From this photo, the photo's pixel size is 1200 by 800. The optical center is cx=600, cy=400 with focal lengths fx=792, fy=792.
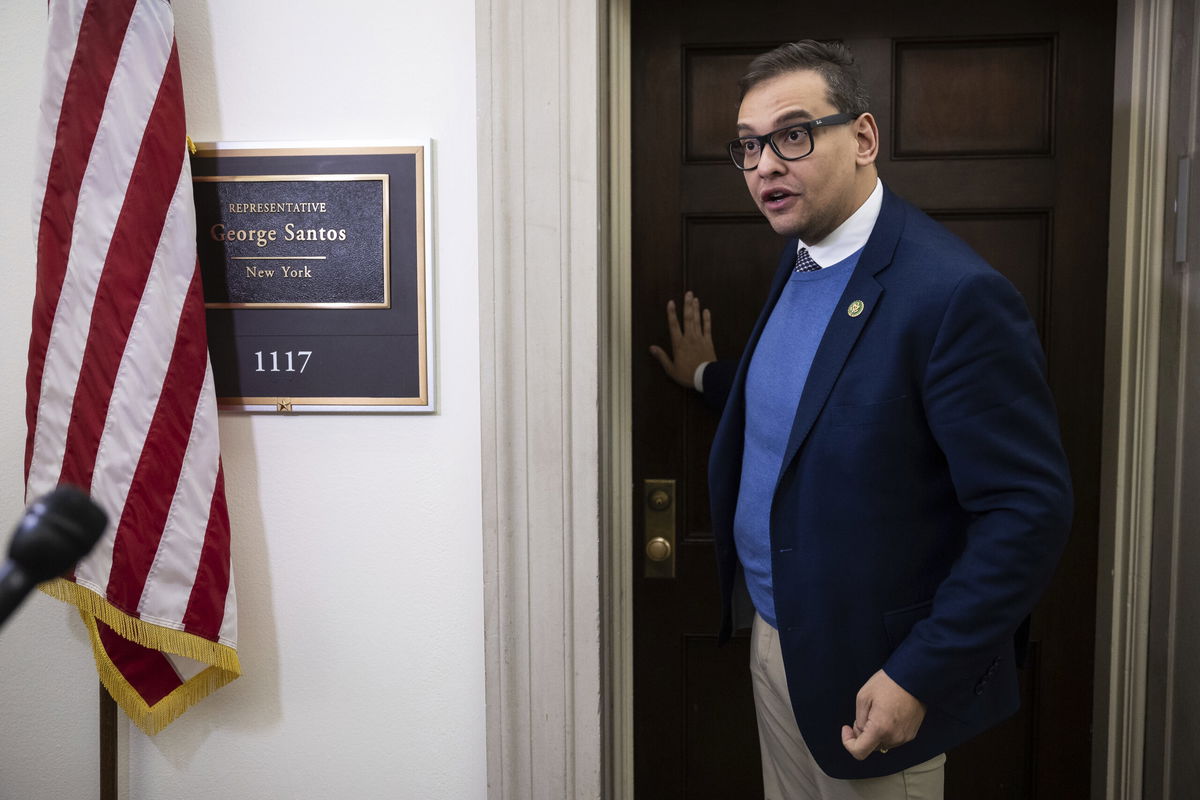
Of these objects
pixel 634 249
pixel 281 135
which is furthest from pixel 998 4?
pixel 281 135

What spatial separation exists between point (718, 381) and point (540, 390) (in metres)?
0.43

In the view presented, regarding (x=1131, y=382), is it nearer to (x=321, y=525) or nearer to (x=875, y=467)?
(x=875, y=467)

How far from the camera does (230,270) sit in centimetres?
147

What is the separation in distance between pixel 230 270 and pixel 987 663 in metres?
1.42

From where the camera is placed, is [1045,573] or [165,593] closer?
[1045,573]

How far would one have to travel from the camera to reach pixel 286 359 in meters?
1.47

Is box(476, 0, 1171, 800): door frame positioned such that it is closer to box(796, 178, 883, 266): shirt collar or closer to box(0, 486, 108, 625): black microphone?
box(796, 178, 883, 266): shirt collar

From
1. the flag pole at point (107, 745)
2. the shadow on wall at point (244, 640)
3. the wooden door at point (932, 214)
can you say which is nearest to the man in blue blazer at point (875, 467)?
the wooden door at point (932, 214)

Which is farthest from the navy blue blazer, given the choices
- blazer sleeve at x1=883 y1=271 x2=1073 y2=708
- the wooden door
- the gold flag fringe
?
the gold flag fringe

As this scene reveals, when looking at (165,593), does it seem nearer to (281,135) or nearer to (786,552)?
(281,135)

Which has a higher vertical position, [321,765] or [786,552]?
[786,552]

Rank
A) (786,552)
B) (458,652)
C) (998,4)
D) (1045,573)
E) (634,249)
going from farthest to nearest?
(634,249)
(998,4)
(458,652)
(786,552)
(1045,573)

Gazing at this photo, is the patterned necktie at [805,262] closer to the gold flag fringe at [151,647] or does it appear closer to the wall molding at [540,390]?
the wall molding at [540,390]

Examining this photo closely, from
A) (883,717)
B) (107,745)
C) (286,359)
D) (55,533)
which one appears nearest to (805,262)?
(883,717)
